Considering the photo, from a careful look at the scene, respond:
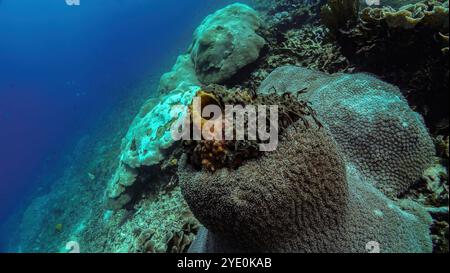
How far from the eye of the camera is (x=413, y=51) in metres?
3.79

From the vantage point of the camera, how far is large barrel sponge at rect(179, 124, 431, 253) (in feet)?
7.23

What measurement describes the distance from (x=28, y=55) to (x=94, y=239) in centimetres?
14659

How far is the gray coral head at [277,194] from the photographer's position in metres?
2.19

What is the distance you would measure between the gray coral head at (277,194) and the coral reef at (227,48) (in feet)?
18.7

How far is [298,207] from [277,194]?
0.28m

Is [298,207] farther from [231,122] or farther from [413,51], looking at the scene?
[413,51]

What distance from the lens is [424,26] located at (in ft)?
11.5

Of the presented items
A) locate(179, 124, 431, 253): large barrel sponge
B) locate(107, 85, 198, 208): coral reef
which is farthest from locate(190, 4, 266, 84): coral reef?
locate(179, 124, 431, 253): large barrel sponge

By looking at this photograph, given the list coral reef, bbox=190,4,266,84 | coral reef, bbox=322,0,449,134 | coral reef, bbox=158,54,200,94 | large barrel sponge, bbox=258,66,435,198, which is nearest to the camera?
large barrel sponge, bbox=258,66,435,198

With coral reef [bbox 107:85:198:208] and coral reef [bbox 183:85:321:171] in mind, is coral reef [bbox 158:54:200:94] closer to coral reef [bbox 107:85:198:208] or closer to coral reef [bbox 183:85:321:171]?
coral reef [bbox 107:85:198:208]

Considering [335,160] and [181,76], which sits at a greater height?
[335,160]

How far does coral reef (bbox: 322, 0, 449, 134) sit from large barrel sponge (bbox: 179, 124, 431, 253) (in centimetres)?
154

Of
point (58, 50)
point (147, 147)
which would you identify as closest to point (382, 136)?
point (147, 147)

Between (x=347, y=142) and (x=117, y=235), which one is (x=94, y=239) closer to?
(x=117, y=235)
